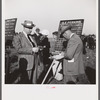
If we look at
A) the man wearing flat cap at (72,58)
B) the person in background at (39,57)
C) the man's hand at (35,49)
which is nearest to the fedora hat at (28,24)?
the person in background at (39,57)

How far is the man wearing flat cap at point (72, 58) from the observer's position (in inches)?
117

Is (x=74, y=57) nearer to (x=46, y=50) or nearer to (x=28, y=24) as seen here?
(x=46, y=50)

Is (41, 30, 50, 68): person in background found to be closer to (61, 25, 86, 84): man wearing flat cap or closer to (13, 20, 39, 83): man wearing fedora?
(13, 20, 39, 83): man wearing fedora

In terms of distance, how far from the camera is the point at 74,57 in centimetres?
298

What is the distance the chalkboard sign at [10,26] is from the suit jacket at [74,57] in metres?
0.81

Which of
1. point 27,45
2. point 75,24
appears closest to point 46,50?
point 27,45

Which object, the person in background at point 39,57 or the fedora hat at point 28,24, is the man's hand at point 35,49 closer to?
the person in background at point 39,57

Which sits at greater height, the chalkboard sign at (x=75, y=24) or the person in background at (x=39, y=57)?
the chalkboard sign at (x=75, y=24)

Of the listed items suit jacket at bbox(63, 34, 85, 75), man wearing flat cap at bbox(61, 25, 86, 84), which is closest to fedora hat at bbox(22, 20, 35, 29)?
man wearing flat cap at bbox(61, 25, 86, 84)

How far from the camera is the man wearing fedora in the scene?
117 inches

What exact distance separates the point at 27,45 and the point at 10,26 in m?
0.37
